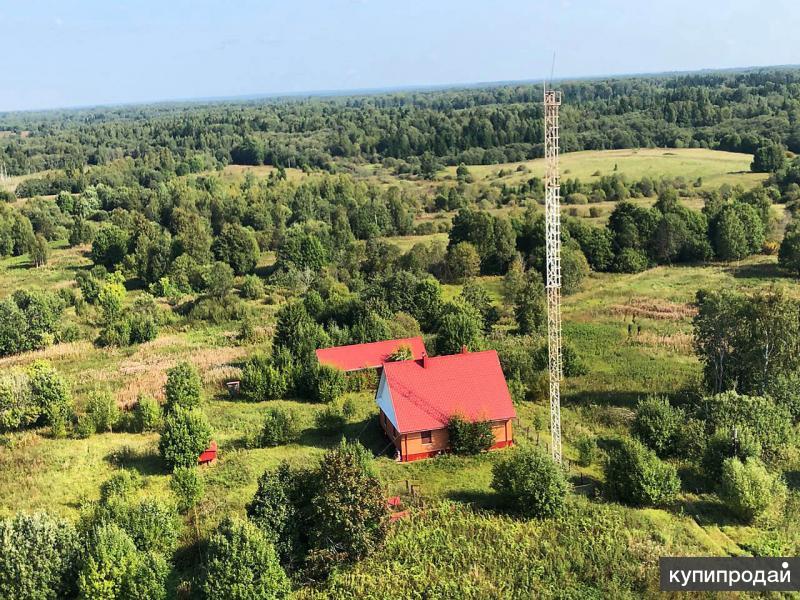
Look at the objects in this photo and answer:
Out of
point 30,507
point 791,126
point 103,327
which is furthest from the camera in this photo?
point 791,126

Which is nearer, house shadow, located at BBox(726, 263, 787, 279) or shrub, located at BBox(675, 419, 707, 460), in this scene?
shrub, located at BBox(675, 419, 707, 460)

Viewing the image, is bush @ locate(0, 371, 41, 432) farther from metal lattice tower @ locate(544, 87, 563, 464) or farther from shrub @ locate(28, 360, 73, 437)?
metal lattice tower @ locate(544, 87, 563, 464)

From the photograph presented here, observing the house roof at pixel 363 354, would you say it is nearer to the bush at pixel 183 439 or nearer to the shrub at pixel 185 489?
the bush at pixel 183 439

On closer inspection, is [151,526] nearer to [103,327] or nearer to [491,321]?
[491,321]

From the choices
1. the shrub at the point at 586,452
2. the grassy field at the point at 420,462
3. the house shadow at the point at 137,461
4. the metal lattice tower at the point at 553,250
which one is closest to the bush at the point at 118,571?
the grassy field at the point at 420,462

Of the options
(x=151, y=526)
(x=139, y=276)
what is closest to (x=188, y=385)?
(x=151, y=526)

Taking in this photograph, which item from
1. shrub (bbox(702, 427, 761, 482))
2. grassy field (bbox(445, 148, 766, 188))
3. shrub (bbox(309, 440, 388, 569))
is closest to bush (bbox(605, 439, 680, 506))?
shrub (bbox(702, 427, 761, 482))

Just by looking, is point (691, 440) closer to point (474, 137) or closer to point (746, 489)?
point (746, 489)

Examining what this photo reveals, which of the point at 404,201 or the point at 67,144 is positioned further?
the point at 67,144
